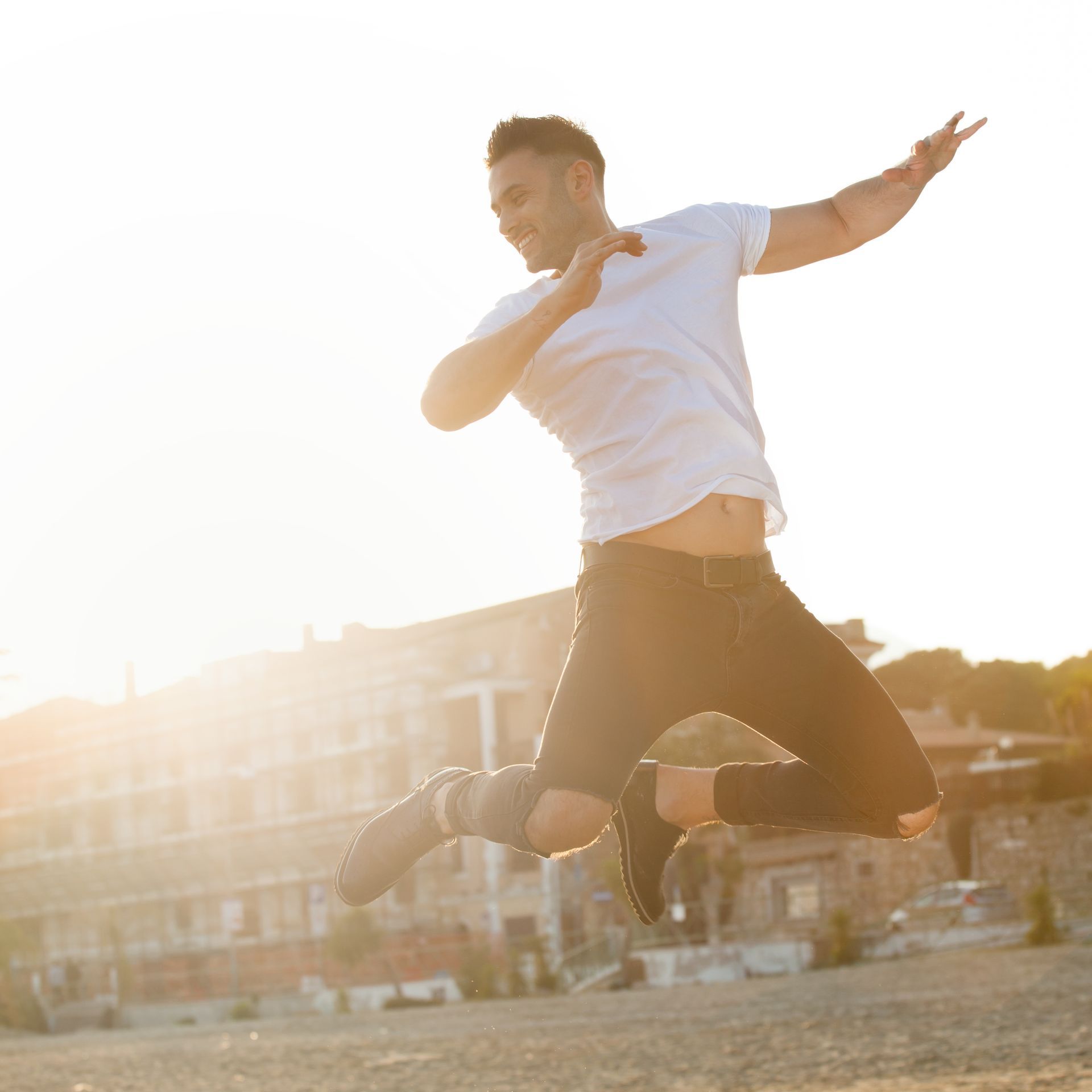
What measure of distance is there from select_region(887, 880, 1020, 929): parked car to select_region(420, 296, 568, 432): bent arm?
1179 inches

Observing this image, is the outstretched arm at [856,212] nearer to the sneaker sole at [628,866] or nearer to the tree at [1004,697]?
the sneaker sole at [628,866]

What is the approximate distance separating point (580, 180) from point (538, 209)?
18 centimetres

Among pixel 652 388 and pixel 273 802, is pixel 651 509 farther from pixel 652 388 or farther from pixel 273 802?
pixel 273 802

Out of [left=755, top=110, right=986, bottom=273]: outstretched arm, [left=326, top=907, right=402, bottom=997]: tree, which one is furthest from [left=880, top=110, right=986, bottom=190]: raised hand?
[left=326, top=907, right=402, bottom=997]: tree

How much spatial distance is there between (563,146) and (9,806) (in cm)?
7704

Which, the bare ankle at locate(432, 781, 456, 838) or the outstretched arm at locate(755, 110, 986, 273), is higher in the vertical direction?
the outstretched arm at locate(755, 110, 986, 273)

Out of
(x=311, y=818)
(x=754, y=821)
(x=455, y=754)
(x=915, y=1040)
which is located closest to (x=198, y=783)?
(x=311, y=818)

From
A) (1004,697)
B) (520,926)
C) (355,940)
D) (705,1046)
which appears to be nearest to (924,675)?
(1004,697)

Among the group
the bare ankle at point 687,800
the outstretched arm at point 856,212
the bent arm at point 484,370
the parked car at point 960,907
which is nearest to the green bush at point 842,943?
the parked car at point 960,907

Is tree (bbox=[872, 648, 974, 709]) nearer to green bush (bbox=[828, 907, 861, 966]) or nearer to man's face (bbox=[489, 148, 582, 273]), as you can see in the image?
green bush (bbox=[828, 907, 861, 966])

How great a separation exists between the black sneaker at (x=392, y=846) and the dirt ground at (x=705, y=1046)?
260 inches

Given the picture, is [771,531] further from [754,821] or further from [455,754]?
[455,754]

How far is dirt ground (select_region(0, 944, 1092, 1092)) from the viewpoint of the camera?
1160cm

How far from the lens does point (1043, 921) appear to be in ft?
86.6
